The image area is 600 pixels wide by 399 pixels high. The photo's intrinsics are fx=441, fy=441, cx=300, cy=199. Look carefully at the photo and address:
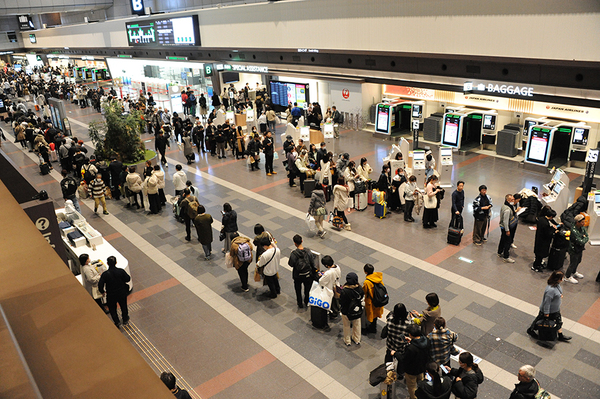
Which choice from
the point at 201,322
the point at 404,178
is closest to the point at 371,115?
the point at 404,178

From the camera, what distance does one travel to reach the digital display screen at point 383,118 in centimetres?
1969

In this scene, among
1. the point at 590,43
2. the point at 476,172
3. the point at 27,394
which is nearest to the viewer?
the point at 27,394

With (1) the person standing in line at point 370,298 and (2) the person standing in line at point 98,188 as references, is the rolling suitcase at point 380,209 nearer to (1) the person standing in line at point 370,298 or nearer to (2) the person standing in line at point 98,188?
(1) the person standing in line at point 370,298

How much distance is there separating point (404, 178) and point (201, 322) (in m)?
6.76

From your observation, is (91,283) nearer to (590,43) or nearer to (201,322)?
(201,322)

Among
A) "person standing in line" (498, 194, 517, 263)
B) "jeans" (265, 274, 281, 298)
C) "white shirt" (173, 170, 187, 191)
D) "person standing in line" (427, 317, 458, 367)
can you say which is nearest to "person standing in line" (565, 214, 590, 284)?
"person standing in line" (498, 194, 517, 263)

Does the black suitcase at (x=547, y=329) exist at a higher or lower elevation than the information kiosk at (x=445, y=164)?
lower

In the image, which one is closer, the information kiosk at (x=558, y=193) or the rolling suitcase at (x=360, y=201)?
the information kiosk at (x=558, y=193)

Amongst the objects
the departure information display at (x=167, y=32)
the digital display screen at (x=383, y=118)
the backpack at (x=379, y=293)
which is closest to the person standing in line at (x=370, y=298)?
the backpack at (x=379, y=293)

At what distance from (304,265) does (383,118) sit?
1336 cm

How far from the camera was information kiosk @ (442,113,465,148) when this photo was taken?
17.4 m

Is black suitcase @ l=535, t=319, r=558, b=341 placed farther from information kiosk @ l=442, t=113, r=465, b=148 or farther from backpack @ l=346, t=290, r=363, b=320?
information kiosk @ l=442, t=113, r=465, b=148

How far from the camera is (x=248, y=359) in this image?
24.1ft

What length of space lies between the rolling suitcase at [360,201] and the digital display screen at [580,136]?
770 centimetres
